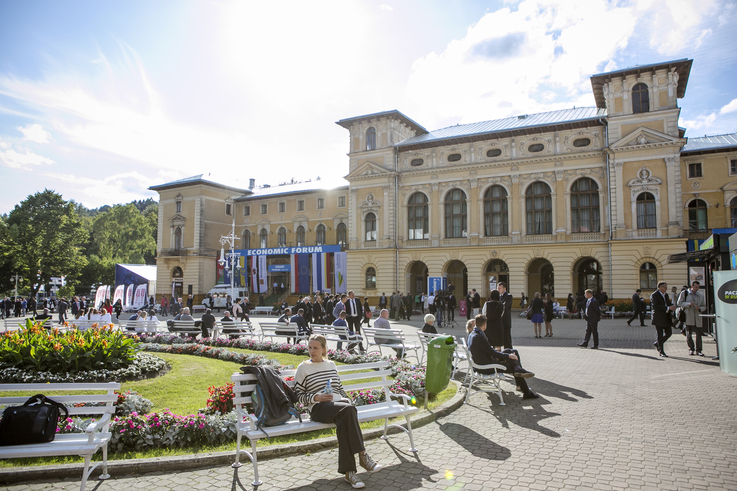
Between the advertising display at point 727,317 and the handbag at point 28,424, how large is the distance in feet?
40.4

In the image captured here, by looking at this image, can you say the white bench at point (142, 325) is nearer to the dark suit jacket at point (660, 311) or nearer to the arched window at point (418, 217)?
the dark suit jacket at point (660, 311)

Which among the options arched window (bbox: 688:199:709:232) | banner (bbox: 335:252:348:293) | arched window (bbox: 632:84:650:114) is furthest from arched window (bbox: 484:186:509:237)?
arched window (bbox: 688:199:709:232)

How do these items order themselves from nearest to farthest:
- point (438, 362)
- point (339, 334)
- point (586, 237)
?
point (438, 362)
point (339, 334)
point (586, 237)

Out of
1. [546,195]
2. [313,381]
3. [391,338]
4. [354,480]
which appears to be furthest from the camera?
[546,195]

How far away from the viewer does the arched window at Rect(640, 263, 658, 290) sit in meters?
33.1

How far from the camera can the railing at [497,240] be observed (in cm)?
3794

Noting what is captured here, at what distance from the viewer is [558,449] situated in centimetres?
Result: 596

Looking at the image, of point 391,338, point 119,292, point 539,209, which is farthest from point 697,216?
point 119,292

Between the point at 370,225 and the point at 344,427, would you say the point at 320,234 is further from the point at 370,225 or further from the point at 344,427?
the point at 344,427

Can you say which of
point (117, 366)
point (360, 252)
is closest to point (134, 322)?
point (117, 366)

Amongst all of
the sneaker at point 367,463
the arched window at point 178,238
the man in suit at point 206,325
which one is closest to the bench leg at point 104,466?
the sneaker at point 367,463

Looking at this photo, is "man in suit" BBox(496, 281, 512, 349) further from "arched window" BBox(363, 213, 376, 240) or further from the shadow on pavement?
"arched window" BBox(363, 213, 376, 240)

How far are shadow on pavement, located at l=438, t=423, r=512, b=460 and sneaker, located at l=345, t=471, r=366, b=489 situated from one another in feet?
5.43

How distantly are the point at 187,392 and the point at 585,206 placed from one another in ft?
111
